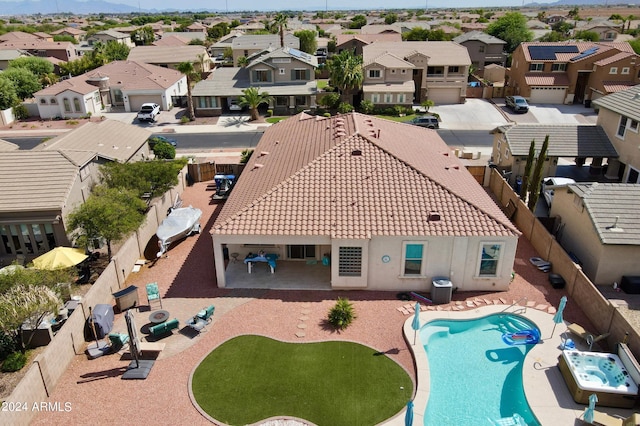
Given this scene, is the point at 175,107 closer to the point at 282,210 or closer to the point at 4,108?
the point at 4,108

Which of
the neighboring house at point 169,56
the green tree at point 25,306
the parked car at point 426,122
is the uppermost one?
the neighboring house at point 169,56

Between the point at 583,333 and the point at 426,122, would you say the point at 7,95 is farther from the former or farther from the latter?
the point at 583,333

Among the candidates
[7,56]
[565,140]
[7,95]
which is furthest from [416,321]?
[7,56]

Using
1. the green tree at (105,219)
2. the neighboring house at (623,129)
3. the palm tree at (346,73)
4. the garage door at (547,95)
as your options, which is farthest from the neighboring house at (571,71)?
the green tree at (105,219)

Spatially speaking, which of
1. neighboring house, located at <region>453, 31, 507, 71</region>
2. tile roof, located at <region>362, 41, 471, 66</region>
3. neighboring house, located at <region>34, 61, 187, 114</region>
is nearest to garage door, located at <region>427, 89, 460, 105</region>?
tile roof, located at <region>362, 41, 471, 66</region>

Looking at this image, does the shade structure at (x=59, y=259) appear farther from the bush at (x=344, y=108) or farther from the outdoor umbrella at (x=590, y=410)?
the bush at (x=344, y=108)

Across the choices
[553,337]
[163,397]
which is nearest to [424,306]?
[553,337]
